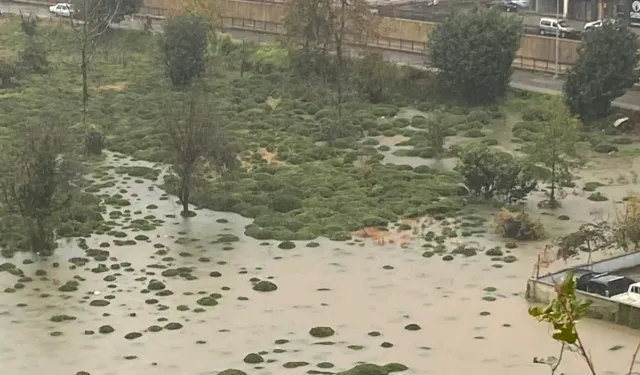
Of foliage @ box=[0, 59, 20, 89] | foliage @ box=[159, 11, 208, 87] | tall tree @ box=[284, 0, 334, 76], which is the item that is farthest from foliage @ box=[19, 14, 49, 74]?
tall tree @ box=[284, 0, 334, 76]

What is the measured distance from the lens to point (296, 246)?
130 ft

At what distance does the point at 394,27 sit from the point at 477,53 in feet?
42.8

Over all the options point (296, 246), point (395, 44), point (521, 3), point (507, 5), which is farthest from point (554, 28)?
point (296, 246)

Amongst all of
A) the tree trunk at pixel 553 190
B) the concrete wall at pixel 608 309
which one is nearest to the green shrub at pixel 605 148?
the tree trunk at pixel 553 190

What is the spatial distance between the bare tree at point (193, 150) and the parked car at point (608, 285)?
52.7 feet

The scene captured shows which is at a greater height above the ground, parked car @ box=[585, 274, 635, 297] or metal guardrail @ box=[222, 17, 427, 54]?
metal guardrail @ box=[222, 17, 427, 54]

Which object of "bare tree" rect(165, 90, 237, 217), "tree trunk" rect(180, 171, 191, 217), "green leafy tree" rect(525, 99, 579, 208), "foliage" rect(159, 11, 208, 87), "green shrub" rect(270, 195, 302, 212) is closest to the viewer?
"tree trunk" rect(180, 171, 191, 217)

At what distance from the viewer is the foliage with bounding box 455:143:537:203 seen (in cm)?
4316

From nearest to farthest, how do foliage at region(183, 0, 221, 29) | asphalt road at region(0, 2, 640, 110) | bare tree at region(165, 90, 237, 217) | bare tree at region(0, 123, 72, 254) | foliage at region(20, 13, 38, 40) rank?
bare tree at region(0, 123, 72, 254), bare tree at region(165, 90, 237, 217), asphalt road at region(0, 2, 640, 110), foliage at region(183, 0, 221, 29), foliage at region(20, 13, 38, 40)

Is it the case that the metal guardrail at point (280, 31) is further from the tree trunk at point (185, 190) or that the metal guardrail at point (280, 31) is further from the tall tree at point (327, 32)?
the tree trunk at point (185, 190)

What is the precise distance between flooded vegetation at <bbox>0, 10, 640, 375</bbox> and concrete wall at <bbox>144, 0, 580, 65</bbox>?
7151mm

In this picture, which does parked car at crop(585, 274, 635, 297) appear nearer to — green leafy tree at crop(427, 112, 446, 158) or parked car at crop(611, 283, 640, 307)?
parked car at crop(611, 283, 640, 307)

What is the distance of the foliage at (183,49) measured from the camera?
6431 cm

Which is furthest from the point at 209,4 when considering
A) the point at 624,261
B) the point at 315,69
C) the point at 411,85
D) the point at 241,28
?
the point at 624,261
